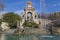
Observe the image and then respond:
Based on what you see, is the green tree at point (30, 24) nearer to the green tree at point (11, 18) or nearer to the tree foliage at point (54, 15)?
the green tree at point (11, 18)

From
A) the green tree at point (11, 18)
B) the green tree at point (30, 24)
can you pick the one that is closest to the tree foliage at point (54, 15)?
the green tree at point (30, 24)

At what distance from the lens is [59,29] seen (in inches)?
927

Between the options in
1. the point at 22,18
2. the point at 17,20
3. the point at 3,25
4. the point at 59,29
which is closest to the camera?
the point at 59,29

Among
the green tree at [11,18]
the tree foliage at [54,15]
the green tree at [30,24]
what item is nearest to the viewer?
the green tree at [30,24]

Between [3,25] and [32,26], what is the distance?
4236 millimetres

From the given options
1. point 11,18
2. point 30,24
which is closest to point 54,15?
point 30,24

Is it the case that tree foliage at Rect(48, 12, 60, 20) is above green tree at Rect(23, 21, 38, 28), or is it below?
above

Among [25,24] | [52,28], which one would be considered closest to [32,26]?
[25,24]

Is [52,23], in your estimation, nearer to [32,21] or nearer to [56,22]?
[56,22]

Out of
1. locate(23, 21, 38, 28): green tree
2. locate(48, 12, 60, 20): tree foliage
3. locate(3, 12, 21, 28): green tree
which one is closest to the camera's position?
locate(23, 21, 38, 28): green tree

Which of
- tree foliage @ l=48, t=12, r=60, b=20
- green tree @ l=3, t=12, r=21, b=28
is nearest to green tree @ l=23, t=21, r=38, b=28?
green tree @ l=3, t=12, r=21, b=28

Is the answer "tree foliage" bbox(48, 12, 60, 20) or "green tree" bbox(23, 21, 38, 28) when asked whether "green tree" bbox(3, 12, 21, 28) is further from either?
"tree foliage" bbox(48, 12, 60, 20)

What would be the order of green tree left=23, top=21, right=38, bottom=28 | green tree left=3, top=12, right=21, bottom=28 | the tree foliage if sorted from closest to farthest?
green tree left=23, top=21, right=38, bottom=28
green tree left=3, top=12, right=21, bottom=28
the tree foliage

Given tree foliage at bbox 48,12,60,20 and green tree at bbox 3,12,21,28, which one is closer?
green tree at bbox 3,12,21,28
